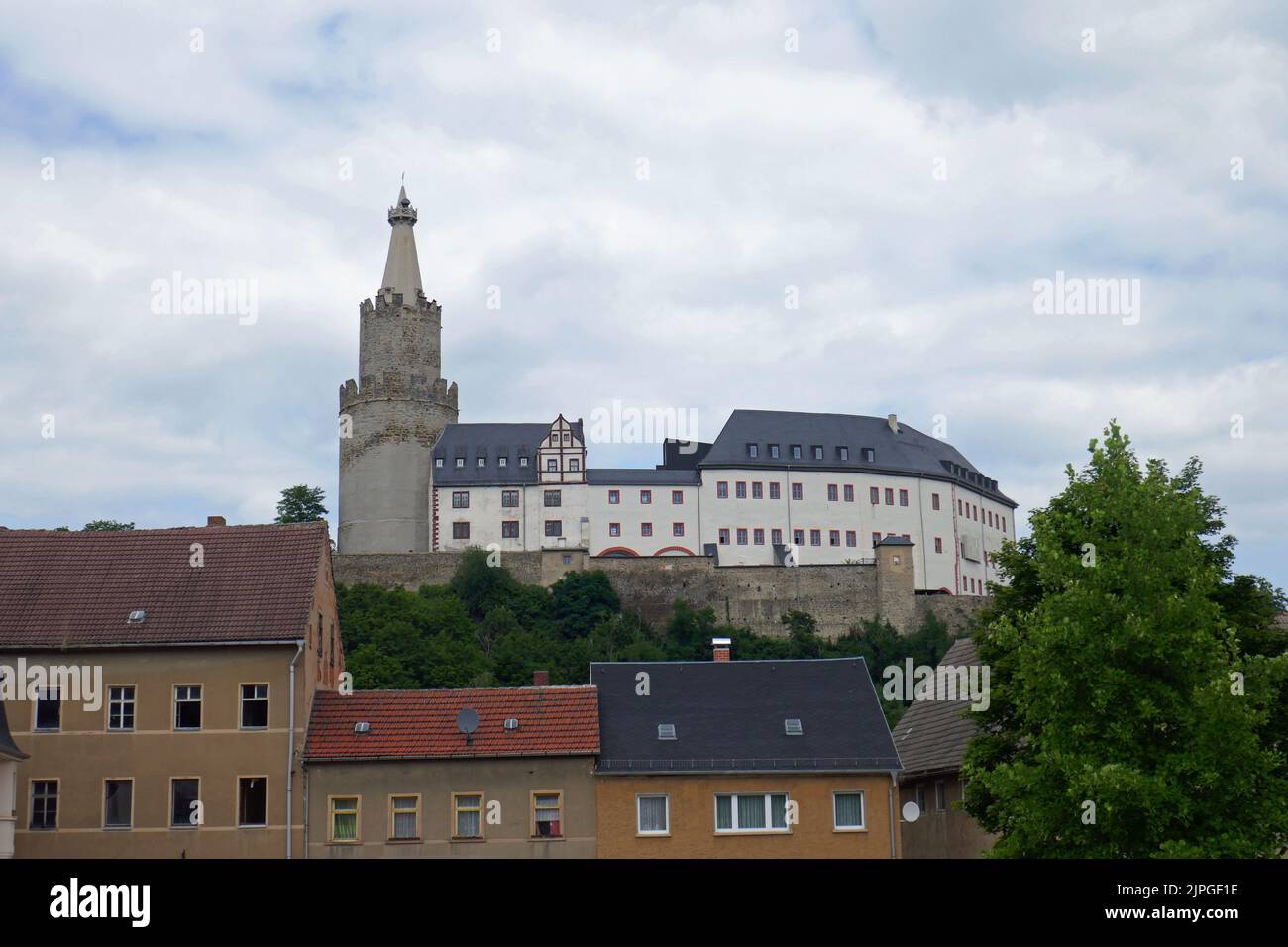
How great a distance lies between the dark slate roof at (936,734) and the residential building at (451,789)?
766 centimetres

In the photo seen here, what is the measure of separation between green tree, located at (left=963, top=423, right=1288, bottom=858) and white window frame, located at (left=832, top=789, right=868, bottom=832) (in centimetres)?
911

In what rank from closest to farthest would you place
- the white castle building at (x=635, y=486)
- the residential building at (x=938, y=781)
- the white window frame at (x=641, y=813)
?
the residential building at (x=938, y=781) < the white window frame at (x=641, y=813) < the white castle building at (x=635, y=486)

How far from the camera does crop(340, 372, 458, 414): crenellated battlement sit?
10288 centimetres

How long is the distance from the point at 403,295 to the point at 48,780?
77.0m

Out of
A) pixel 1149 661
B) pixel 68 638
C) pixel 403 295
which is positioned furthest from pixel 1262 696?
pixel 403 295

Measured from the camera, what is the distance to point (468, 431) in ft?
327

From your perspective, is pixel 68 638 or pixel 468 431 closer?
pixel 68 638

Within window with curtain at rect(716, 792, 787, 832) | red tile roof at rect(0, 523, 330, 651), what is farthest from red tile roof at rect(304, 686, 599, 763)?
window with curtain at rect(716, 792, 787, 832)

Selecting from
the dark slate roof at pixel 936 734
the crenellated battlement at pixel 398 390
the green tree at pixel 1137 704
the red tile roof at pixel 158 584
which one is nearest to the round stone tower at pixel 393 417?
the crenellated battlement at pixel 398 390

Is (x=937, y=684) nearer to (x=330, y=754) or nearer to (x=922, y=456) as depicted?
(x=330, y=754)

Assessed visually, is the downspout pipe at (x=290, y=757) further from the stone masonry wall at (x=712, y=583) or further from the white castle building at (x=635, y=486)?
the white castle building at (x=635, y=486)

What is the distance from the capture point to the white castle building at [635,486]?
310ft

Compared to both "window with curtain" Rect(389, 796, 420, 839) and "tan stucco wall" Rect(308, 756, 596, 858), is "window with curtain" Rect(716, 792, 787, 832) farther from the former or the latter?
"window with curtain" Rect(389, 796, 420, 839)
